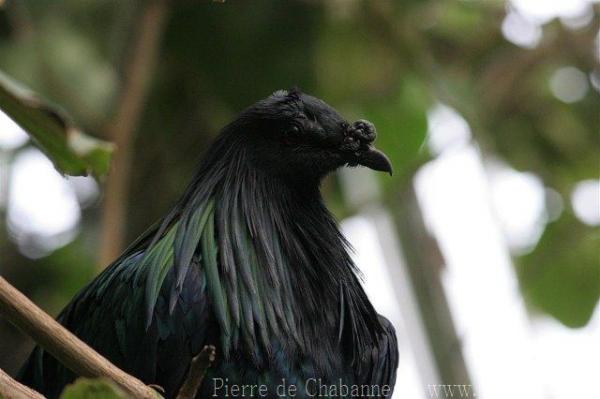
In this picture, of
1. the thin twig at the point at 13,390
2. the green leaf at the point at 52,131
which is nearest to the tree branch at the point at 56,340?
the thin twig at the point at 13,390

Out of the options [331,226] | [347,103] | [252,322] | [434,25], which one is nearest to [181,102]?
[347,103]

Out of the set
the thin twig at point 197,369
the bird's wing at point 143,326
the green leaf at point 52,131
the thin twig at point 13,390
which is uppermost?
the green leaf at point 52,131

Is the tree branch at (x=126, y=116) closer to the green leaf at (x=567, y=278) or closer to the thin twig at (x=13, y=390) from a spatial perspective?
the green leaf at (x=567, y=278)

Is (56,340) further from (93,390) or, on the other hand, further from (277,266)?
(277,266)

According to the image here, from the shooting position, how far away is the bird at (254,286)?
2.94 m

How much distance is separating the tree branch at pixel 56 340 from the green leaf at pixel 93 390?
12 centimetres

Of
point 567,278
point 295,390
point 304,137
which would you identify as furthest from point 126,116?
point 567,278

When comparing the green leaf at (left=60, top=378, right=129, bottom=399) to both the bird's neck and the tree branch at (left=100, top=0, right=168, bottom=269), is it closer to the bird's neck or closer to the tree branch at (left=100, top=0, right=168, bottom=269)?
the bird's neck

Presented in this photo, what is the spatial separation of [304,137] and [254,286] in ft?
1.66

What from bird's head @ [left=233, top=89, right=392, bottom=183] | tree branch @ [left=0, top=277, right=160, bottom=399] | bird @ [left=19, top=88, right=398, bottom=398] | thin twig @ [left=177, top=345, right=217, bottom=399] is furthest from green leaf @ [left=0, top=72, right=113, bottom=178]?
bird's head @ [left=233, top=89, right=392, bottom=183]

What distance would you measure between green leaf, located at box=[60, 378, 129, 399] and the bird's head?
63.0 inches

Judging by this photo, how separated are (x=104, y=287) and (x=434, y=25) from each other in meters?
2.84

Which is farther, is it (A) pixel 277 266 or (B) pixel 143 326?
(A) pixel 277 266

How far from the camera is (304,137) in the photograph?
3330mm
